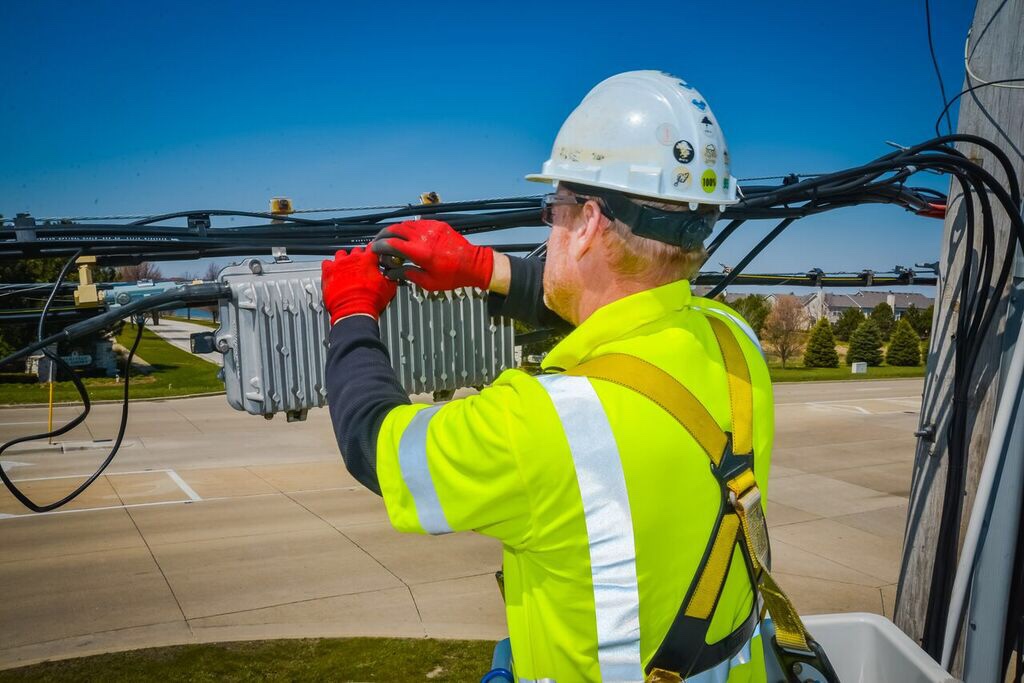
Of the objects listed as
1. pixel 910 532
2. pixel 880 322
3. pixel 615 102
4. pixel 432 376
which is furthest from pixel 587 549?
pixel 880 322

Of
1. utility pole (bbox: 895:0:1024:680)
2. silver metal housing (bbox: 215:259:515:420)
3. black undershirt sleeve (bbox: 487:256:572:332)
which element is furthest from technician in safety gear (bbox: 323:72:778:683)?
utility pole (bbox: 895:0:1024:680)

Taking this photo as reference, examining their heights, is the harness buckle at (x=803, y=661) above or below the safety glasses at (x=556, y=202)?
below

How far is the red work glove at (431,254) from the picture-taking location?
7.20 feet

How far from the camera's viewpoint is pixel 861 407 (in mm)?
23484

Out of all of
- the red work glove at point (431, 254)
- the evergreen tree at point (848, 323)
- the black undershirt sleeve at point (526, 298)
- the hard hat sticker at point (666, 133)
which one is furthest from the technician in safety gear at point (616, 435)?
the evergreen tree at point (848, 323)

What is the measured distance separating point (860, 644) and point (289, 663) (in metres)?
4.45

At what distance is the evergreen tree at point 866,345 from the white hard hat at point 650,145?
142 ft

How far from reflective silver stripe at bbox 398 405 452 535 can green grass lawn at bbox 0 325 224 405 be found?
20553 mm

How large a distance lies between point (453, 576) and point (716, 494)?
22.4 feet

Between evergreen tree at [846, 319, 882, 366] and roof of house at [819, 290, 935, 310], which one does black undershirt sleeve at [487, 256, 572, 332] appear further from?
roof of house at [819, 290, 935, 310]

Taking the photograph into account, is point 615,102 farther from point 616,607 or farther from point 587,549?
point 616,607

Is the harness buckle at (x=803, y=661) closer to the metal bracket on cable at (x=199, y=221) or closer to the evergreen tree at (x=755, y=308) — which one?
the metal bracket on cable at (x=199, y=221)

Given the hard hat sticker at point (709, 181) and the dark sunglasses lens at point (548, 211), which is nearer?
the hard hat sticker at point (709, 181)

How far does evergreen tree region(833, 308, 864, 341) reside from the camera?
147ft
